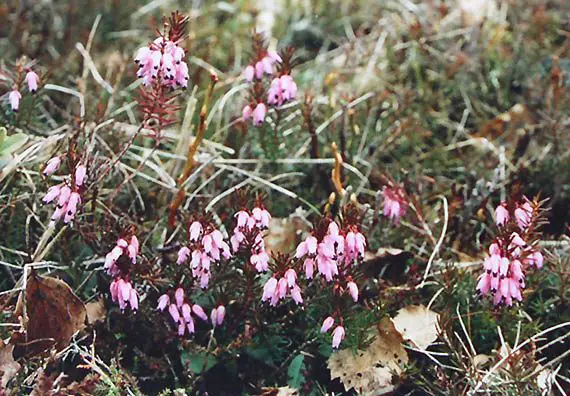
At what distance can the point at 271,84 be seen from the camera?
3225 mm

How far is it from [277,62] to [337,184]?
1.92 feet

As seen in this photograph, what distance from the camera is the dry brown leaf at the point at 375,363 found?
2861mm

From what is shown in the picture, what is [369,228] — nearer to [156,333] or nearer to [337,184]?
[337,184]

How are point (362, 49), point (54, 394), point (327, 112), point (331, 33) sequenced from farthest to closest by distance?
point (331, 33) → point (362, 49) → point (327, 112) → point (54, 394)

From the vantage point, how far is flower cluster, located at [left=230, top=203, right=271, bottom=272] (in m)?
2.76

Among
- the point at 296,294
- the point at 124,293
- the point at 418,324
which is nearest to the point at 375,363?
the point at 418,324

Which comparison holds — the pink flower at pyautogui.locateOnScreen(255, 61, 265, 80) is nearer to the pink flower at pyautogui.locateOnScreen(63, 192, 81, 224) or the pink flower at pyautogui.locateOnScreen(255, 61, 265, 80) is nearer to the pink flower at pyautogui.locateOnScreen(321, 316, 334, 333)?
the pink flower at pyautogui.locateOnScreen(63, 192, 81, 224)

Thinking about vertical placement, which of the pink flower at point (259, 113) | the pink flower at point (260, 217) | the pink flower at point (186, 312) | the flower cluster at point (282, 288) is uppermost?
the pink flower at point (259, 113)

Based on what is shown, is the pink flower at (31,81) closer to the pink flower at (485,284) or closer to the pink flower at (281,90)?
the pink flower at (281,90)

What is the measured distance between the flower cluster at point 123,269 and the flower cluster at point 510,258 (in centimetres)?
121

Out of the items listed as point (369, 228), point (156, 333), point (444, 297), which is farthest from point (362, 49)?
point (156, 333)

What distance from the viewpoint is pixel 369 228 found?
3.38 meters

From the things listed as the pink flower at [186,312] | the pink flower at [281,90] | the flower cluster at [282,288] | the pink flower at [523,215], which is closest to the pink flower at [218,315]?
the pink flower at [186,312]

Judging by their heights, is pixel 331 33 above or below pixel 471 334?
above
